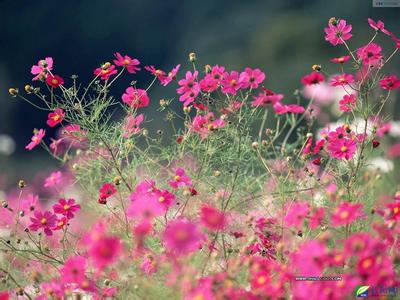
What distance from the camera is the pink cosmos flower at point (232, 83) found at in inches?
75.3

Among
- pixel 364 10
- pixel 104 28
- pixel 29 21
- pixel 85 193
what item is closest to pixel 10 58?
pixel 29 21

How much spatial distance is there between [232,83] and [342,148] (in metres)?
0.33

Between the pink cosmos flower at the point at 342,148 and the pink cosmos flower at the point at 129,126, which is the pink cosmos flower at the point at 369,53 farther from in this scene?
the pink cosmos flower at the point at 129,126

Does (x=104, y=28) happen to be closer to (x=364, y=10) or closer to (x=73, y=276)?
(x=364, y=10)

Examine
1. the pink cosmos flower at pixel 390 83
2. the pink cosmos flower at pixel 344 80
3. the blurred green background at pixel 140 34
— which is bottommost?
the pink cosmos flower at pixel 390 83

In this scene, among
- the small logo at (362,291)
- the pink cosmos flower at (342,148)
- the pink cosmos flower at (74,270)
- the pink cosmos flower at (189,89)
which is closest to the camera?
the pink cosmos flower at (74,270)

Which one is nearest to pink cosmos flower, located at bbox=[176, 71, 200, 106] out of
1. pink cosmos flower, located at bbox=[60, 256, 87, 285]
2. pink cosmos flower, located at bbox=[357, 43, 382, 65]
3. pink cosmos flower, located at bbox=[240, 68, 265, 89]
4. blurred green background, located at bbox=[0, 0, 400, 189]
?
pink cosmos flower, located at bbox=[240, 68, 265, 89]

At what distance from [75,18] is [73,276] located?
1057 centimetres

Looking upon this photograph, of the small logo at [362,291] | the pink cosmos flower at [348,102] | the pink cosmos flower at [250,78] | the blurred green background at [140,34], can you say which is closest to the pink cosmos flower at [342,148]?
the pink cosmos flower at [348,102]

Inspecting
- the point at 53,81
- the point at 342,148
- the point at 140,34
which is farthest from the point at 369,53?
the point at 140,34

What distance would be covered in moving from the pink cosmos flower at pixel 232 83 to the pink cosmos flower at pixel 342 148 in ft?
0.94

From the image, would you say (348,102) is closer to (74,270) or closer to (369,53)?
(369,53)

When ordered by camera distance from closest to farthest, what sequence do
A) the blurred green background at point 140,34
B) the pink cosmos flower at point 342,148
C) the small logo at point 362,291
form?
the small logo at point 362,291 < the pink cosmos flower at point 342,148 < the blurred green background at point 140,34

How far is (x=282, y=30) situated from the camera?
9.87 metres
